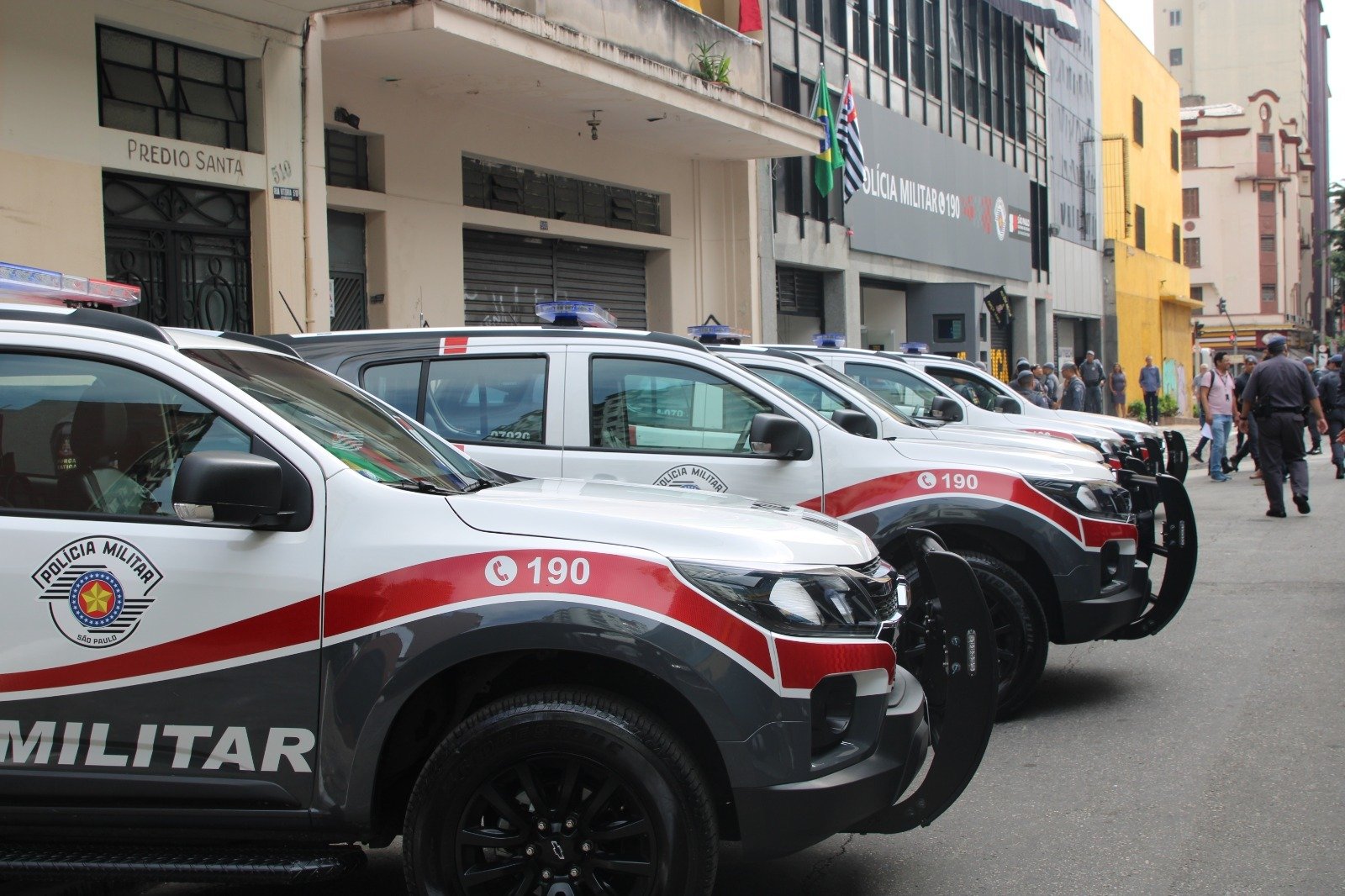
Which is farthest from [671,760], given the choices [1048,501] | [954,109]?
[954,109]

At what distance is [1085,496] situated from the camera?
6.50 meters

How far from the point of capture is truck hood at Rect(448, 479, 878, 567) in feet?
11.9

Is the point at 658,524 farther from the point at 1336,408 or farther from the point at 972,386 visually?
the point at 1336,408

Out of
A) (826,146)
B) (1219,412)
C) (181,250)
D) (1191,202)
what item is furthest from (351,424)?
(1191,202)

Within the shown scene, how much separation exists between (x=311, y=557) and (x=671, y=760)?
110cm

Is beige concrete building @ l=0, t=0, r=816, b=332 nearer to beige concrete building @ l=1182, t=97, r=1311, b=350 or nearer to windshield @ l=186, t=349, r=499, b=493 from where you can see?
windshield @ l=186, t=349, r=499, b=493

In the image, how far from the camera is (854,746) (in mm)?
3666

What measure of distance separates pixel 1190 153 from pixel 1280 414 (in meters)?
79.9

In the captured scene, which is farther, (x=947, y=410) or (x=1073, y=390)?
(x=1073, y=390)

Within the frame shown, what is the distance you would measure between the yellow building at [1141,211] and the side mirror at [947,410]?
3432 centimetres

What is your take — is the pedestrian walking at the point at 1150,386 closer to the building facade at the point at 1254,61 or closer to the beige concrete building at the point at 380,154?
the beige concrete building at the point at 380,154

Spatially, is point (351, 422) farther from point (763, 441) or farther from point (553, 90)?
point (553, 90)

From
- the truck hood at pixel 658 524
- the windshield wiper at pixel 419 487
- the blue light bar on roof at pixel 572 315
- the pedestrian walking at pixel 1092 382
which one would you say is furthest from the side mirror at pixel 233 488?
the pedestrian walking at pixel 1092 382

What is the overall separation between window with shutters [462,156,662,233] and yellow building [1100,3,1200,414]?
28129 millimetres
